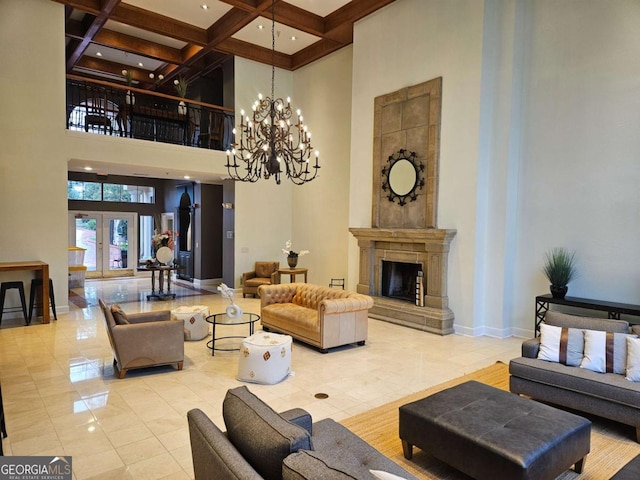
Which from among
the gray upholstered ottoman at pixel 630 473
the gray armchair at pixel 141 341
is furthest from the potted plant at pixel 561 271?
the gray armchair at pixel 141 341

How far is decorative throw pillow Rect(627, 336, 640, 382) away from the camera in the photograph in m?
3.31

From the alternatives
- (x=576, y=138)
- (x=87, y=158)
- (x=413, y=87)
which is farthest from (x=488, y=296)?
(x=87, y=158)

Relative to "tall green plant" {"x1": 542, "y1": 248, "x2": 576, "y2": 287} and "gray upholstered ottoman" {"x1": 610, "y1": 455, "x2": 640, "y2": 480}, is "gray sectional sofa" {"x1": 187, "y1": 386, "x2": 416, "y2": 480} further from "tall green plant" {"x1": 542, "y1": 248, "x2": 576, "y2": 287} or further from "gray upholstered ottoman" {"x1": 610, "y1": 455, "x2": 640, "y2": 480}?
"tall green plant" {"x1": 542, "y1": 248, "x2": 576, "y2": 287}

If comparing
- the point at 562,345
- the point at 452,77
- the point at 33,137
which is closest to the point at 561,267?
the point at 562,345

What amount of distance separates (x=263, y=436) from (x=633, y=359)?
3.31 m

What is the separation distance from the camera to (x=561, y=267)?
5.53 m

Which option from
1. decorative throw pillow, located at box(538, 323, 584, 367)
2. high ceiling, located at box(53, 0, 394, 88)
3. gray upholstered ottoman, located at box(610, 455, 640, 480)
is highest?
high ceiling, located at box(53, 0, 394, 88)

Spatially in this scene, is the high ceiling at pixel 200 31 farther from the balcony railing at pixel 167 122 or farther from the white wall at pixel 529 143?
the white wall at pixel 529 143

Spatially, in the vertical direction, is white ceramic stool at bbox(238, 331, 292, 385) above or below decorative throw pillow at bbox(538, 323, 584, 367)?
below

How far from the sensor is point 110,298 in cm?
941

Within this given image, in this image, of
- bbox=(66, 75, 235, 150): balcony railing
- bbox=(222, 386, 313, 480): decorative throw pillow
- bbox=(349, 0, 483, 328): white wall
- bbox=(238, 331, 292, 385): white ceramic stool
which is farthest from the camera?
bbox=(66, 75, 235, 150): balcony railing

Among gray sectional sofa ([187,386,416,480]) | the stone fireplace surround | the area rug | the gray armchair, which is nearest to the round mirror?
the stone fireplace surround

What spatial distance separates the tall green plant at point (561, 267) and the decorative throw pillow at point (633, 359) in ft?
6.99

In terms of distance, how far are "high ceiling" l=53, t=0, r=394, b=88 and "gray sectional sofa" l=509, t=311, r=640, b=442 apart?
6337 mm
